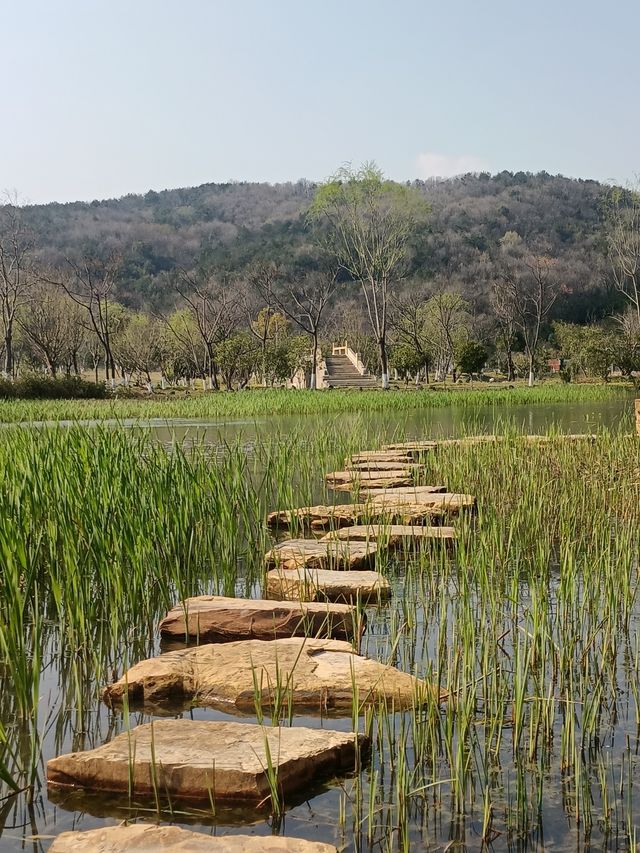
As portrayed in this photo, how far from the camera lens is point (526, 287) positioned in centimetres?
6544

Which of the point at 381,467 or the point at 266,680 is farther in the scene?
the point at 381,467

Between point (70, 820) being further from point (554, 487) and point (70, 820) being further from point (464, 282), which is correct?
point (464, 282)

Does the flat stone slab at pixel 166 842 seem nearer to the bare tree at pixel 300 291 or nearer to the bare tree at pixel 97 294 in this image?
the bare tree at pixel 97 294

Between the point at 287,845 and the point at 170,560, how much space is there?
275cm

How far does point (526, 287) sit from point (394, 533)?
6233 centimetres

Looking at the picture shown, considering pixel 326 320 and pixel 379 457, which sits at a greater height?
pixel 326 320

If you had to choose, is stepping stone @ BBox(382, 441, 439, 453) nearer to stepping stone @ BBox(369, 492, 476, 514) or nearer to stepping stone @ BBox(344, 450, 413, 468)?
stepping stone @ BBox(344, 450, 413, 468)

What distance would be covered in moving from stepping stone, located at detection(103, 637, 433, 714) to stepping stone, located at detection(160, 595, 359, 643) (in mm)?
367

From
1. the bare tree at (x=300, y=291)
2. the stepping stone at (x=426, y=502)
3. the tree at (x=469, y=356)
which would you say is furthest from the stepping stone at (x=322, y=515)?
the bare tree at (x=300, y=291)

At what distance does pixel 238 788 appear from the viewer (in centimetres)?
248

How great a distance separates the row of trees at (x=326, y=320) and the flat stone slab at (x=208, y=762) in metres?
32.3

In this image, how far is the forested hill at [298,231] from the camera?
73375mm

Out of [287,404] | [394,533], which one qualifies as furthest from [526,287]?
[394,533]

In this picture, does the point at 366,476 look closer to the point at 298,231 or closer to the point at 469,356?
the point at 469,356
